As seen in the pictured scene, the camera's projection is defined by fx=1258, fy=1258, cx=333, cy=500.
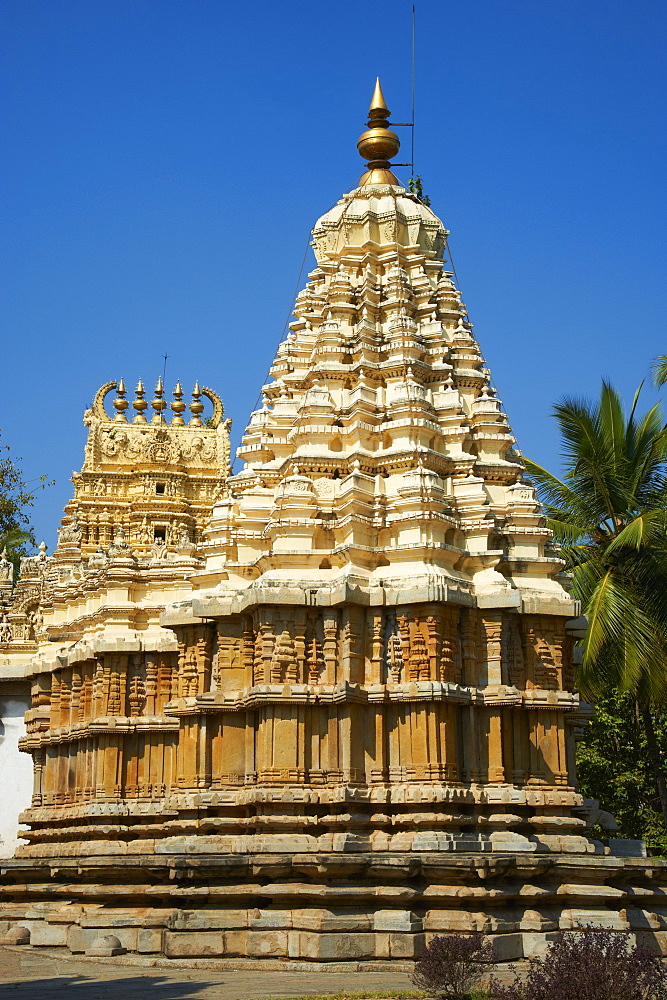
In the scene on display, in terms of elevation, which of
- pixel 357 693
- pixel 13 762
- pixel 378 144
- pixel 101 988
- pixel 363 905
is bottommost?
pixel 101 988

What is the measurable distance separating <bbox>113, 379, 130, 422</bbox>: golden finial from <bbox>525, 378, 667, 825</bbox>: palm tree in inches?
627

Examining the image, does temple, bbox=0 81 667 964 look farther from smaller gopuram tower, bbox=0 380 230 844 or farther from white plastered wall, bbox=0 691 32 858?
white plastered wall, bbox=0 691 32 858

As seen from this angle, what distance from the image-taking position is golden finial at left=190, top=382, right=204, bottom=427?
37.5m

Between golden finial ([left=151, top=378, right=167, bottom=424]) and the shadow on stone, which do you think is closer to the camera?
the shadow on stone

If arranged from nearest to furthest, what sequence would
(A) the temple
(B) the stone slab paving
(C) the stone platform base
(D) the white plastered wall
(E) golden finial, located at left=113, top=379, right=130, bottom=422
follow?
(B) the stone slab paving → (C) the stone platform base → (A) the temple → (D) the white plastered wall → (E) golden finial, located at left=113, top=379, right=130, bottom=422

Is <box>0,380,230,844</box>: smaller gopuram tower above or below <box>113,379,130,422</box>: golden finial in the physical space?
below

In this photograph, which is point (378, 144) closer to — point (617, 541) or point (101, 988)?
point (617, 541)

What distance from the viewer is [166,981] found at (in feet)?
42.6

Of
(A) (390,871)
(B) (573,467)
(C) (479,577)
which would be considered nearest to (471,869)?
(A) (390,871)

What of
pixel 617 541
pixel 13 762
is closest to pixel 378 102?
pixel 617 541

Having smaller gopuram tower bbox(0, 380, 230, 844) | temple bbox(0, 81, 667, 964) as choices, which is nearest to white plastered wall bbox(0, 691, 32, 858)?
smaller gopuram tower bbox(0, 380, 230, 844)

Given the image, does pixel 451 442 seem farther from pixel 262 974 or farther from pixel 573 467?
pixel 262 974

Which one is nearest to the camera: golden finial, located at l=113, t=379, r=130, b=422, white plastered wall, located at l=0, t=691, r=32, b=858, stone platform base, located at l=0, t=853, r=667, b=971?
stone platform base, located at l=0, t=853, r=667, b=971

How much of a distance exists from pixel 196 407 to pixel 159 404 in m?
1.12
